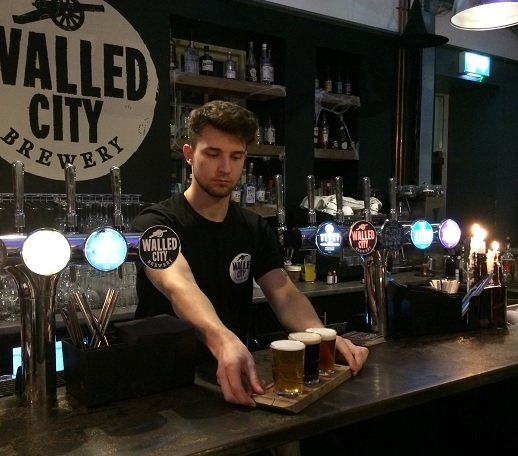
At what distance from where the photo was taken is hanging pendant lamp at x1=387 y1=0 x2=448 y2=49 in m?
3.99

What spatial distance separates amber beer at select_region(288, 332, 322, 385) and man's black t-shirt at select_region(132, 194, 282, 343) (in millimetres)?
628

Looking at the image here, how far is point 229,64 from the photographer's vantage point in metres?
3.96

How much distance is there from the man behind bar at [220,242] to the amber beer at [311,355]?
219 mm

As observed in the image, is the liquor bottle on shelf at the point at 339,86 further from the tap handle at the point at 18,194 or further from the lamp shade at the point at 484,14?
the tap handle at the point at 18,194

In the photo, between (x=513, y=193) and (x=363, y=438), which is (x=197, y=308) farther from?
(x=513, y=193)

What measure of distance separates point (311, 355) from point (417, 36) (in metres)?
3.21

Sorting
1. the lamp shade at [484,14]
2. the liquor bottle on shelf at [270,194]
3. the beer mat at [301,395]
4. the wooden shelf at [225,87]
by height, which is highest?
the lamp shade at [484,14]

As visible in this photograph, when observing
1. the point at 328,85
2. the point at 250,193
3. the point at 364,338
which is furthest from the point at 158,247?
the point at 328,85

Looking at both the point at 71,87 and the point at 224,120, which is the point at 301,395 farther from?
the point at 71,87

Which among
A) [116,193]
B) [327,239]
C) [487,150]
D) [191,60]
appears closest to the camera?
[116,193]

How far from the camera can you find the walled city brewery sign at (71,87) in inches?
120

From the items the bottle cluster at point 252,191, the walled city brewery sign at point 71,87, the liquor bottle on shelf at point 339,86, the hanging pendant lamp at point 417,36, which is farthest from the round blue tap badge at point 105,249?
the liquor bottle on shelf at point 339,86

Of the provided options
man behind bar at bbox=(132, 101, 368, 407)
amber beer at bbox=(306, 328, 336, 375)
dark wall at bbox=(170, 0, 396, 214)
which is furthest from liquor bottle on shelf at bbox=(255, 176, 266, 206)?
amber beer at bbox=(306, 328, 336, 375)

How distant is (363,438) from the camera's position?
1.94m
